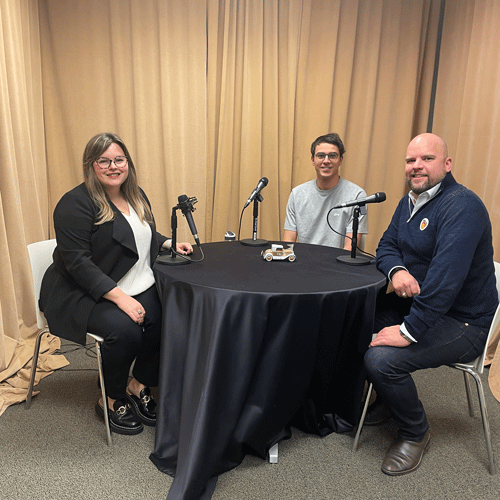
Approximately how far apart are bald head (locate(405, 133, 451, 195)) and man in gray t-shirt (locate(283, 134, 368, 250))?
860 mm

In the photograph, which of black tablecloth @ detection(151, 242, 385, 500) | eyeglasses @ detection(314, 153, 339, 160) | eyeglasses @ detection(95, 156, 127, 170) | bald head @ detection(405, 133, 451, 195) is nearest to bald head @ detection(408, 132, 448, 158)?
bald head @ detection(405, 133, 451, 195)

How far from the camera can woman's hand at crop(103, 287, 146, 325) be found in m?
1.81

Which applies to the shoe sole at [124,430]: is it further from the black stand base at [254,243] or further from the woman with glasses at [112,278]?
the black stand base at [254,243]

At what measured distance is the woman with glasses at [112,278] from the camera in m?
1.81

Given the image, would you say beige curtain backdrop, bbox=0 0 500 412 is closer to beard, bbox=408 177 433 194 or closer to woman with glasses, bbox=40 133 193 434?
woman with glasses, bbox=40 133 193 434

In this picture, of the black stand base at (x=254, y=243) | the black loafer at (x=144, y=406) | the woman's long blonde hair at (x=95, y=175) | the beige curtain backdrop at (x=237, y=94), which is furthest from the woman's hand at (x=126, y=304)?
the beige curtain backdrop at (x=237, y=94)

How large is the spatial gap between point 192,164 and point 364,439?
7.41ft

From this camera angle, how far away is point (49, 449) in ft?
5.90

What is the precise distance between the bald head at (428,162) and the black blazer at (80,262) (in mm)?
1282

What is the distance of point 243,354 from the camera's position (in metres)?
1.53

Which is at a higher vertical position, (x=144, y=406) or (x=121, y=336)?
(x=121, y=336)

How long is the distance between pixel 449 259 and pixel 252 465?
113 centimetres

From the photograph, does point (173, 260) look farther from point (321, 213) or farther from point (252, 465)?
point (321, 213)

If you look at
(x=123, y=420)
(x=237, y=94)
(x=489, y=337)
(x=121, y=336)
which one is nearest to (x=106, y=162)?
(x=121, y=336)
